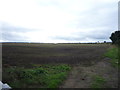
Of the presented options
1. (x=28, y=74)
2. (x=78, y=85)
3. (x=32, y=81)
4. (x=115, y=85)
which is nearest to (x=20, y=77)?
(x=28, y=74)

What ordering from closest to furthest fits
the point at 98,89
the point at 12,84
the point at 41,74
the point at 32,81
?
1. the point at 98,89
2. the point at 12,84
3. the point at 32,81
4. the point at 41,74

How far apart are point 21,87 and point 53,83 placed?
Answer: 67.5 inches

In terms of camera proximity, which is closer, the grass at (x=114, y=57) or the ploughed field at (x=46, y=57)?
the grass at (x=114, y=57)

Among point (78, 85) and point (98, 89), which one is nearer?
point (98, 89)

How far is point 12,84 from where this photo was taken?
7613 millimetres

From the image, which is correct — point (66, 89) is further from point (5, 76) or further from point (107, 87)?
point (5, 76)

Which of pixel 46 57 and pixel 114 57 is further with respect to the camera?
pixel 46 57

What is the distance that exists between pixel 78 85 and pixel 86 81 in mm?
941

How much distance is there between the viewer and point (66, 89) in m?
7.08

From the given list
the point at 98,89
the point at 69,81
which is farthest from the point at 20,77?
the point at 98,89

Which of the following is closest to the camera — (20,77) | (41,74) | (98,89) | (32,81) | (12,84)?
(98,89)

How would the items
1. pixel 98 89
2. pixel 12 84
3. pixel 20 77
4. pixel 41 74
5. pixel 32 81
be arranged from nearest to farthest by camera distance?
pixel 98 89
pixel 12 84
pixel 32 81
pixel 20 77
pixel 41 74

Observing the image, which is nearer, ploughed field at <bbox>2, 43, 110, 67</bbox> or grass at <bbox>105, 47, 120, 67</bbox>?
grass at <bbox>105, 47, 120, 67</bbox>

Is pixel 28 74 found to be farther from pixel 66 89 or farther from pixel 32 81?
pixel 66 89
